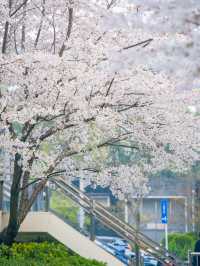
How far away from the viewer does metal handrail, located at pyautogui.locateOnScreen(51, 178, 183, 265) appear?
13.4 meters

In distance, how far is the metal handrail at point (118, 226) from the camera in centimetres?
1338

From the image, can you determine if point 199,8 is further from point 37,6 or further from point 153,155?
point 153,155

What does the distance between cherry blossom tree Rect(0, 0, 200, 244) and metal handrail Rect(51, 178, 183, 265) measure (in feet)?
4.42

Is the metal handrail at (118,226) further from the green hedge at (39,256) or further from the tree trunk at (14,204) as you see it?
the tree trunk at (14,204)

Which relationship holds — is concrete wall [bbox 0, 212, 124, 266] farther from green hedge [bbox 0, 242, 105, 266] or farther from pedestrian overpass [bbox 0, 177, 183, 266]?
green hedge [bbox 0, 242, 105, 266]

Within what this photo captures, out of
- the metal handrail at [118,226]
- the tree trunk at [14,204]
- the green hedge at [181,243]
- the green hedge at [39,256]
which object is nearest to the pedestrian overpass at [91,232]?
the metal handrail at [118,226]

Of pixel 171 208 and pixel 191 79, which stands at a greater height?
pixel 171 208

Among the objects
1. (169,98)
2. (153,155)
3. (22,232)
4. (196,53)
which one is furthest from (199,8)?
(22,232)

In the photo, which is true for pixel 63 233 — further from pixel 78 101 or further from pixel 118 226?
pixel 78 101

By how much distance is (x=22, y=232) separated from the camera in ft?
46.6

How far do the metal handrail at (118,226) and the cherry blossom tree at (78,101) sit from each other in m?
1.35

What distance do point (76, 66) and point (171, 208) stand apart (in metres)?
29.8

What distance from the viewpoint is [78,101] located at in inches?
389

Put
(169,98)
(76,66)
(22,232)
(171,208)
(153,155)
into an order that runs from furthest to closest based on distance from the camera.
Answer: (171,208) < (22,232) < (153,155) < (169,98) < (76,66)
